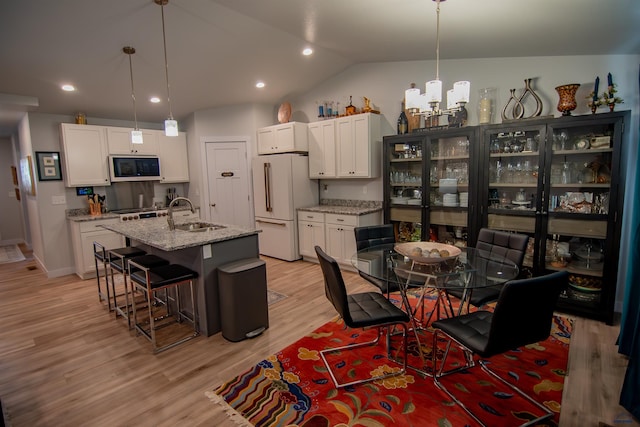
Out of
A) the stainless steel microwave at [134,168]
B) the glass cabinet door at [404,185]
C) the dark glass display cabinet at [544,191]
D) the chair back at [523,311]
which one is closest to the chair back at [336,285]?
the chair back at [523,311]

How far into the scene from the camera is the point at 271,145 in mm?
5438

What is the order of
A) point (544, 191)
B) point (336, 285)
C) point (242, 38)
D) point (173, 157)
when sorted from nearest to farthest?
point (336, 285) → point (544, 191) → point (242, 38) → point (173, 157)

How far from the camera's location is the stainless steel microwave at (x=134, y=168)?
5046mm

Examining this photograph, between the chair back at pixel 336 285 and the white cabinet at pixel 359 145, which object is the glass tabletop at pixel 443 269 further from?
the white cabinet at pixel 359 145

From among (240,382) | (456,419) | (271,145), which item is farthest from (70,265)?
(456,419)

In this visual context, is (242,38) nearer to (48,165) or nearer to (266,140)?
(266,140)

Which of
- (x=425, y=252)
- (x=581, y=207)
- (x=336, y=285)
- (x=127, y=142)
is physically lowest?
(x=336, y=285)

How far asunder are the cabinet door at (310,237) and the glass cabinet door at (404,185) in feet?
3.54

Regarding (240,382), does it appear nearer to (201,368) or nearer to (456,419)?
(201,368)

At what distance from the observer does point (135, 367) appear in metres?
2.52

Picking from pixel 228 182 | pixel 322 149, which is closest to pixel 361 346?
pixel 322 149

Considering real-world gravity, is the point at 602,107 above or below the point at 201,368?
above

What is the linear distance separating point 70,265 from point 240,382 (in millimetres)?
4275

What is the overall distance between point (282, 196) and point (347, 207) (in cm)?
105
